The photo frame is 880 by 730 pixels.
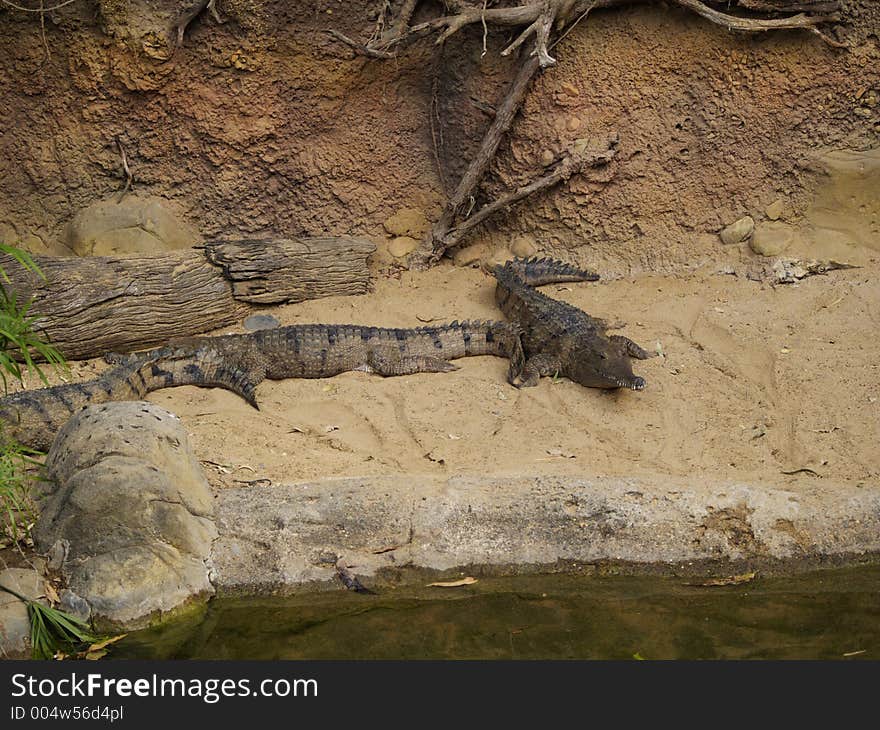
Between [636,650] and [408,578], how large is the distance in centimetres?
96

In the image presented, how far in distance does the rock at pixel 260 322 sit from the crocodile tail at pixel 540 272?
4.86 feet

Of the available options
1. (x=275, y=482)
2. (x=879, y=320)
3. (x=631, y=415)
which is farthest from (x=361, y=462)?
(x=879, y=320)

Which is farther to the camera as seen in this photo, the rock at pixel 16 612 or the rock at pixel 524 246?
the rock at pixel 524 246

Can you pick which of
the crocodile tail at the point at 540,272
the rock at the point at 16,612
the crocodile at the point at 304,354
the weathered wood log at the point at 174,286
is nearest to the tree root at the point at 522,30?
the crocodile tail at the point at 540,272

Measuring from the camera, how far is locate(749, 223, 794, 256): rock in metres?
6.97

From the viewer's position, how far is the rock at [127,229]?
276 inches

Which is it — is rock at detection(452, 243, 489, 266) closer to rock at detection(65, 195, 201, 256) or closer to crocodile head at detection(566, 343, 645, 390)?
crocodile head at detection(566, 343, 645, 390)

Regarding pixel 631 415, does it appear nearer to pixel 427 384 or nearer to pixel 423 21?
pixel 427 384

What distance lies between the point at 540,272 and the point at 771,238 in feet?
5.01

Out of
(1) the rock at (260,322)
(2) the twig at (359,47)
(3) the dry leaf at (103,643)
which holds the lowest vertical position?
(3) the dry leaf at (103,643)

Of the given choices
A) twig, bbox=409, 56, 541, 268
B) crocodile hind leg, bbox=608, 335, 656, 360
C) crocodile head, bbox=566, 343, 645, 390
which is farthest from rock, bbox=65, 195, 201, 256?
crocodile hind leg, bbox=608, 335, 656, 360

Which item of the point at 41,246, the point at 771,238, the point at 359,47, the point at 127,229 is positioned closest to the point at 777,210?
the point at 771,238

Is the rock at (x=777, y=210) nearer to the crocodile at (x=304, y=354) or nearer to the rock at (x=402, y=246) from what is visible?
the crocodile at (x=304, y=354)

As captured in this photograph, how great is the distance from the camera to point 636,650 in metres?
3.99
